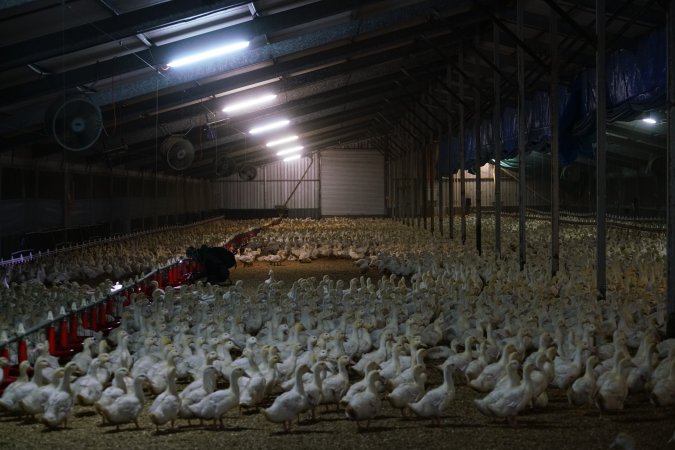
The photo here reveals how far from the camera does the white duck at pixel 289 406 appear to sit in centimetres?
725

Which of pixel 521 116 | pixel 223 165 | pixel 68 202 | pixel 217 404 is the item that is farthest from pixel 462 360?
pixel 223 165

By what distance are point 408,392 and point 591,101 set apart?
1154 centimetres

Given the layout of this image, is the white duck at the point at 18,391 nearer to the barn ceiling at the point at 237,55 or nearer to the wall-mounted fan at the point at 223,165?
the barn ceiling at the point at 237,55

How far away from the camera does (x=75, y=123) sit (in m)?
12.3

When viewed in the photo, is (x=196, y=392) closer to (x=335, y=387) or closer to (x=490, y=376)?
(x=335, y=387)

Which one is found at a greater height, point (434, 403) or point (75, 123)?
point (75, 123)

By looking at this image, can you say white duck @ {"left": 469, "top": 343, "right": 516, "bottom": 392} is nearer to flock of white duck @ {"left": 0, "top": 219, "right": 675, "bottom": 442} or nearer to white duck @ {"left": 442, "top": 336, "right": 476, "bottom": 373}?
flock of white duck @ {"left": 0, "top": 219, "right": 675, "bottom": 442}

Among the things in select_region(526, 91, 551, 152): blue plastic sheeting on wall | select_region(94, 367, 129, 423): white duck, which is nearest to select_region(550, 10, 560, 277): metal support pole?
select_region(526, 91, 551, 152): blue plastic sheeting on wall

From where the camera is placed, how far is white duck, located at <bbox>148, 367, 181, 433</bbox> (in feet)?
23.7

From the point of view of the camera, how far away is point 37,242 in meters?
23.4

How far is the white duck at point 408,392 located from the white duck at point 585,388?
4.62ft

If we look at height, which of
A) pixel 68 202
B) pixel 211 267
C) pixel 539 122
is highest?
pixel 539 122

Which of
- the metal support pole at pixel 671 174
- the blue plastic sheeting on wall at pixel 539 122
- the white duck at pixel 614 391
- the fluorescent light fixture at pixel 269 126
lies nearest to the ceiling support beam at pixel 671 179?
the metal support pole at pixel 671 174

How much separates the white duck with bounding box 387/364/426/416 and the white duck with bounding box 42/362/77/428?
283 centimetres
